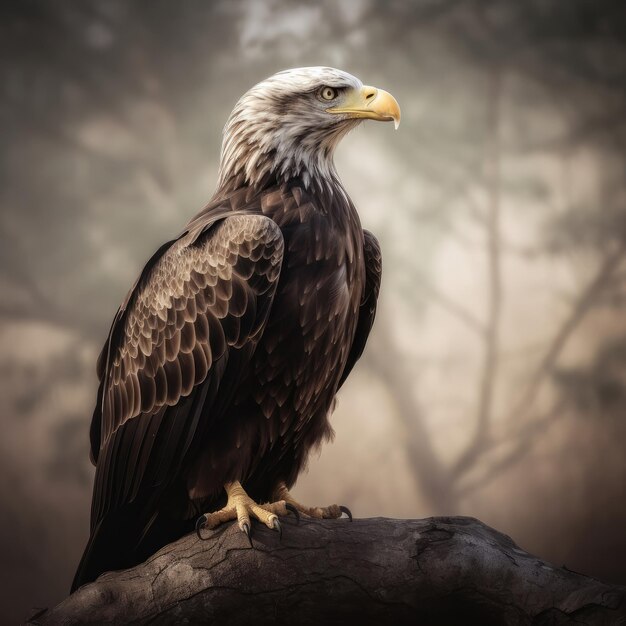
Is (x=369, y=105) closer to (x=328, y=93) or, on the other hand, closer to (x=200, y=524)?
(x=328, y=93)

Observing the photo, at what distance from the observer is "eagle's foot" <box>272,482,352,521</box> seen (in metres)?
3.07

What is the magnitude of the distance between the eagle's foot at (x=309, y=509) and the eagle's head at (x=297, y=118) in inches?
43.8

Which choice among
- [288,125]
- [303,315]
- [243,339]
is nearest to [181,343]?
[243,339]

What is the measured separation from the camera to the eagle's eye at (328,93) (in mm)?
3111

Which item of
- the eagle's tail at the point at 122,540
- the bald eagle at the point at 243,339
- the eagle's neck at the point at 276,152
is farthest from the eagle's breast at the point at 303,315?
the eagle's tail at the point at 122,540

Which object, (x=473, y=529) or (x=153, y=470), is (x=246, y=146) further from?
(x=473, y=529)

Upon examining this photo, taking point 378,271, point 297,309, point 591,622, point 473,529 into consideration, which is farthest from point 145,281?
point 591,622

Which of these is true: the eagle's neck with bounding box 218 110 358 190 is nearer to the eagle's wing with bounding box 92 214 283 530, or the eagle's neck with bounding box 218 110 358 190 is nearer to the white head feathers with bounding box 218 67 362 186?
the white head feathers with bounding box 218 67 362 186

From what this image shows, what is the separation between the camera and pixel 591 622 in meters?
2.45

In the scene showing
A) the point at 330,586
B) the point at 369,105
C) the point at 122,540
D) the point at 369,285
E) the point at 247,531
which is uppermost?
the point at 369,105

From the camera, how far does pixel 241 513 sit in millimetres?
2764

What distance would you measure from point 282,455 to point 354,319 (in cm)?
54

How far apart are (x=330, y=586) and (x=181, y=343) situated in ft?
2.96

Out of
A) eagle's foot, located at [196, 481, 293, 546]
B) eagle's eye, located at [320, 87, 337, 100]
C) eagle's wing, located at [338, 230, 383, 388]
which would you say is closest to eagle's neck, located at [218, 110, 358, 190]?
eagle's eye, located at [320, 87, 337, 100]
